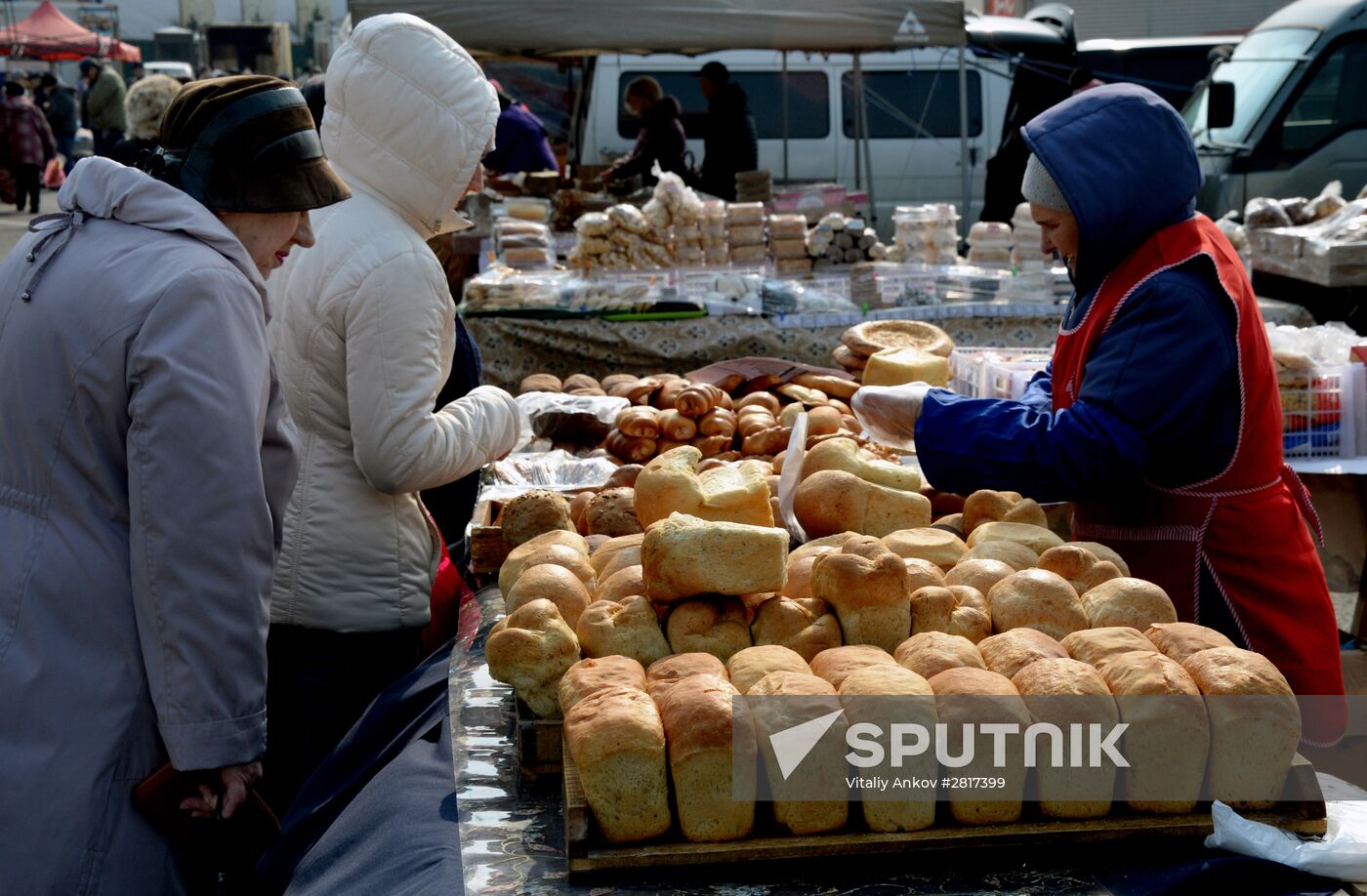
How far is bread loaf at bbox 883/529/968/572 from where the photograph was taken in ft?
6.94

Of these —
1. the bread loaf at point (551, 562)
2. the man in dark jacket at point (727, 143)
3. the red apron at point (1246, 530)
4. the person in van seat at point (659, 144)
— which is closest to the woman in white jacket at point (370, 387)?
the bread loaf at point (551, 562)

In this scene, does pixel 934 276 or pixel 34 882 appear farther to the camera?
pixel 934 276

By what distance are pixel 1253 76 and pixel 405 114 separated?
8.94 m

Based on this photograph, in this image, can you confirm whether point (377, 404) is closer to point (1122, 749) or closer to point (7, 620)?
point (7, 620)

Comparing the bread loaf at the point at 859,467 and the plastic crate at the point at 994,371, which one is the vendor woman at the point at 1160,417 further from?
the plastic crate at the point at 994,371

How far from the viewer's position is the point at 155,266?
1.79 meters

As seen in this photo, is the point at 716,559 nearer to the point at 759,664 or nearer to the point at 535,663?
the point at 759,664

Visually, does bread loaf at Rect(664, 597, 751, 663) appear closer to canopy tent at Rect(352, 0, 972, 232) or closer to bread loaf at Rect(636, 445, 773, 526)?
bread loaf at Rect(636, 445, 773, 526)

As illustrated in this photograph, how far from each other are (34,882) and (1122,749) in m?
1.43

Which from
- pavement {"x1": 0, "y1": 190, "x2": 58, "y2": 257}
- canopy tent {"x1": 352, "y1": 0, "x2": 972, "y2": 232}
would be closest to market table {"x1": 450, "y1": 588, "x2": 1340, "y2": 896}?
canopy tent {"x1": 352, "y1": 0, "x2": 972, "y2": 232}

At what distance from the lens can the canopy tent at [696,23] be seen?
8.23m

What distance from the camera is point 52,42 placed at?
28.4 metres


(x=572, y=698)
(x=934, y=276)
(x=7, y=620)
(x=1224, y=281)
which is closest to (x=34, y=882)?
(x=7, y=620)

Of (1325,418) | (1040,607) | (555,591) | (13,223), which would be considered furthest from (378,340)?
(13,223)
